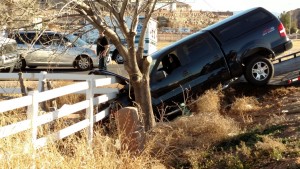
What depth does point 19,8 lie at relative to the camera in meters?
7.87

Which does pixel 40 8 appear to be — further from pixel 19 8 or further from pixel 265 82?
pixel 265 82

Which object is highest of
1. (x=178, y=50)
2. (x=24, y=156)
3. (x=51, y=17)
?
(x=51, y=17)

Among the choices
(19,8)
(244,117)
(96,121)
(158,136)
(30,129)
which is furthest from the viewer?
(244,117)

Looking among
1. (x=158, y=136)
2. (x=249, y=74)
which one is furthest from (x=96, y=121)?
(x=249, y=74)

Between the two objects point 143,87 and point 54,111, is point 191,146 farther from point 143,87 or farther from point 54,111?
point 54,111

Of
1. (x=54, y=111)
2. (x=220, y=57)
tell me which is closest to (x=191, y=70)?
(x=220, y=57)

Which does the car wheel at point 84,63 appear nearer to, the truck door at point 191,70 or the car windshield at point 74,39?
the car windshield at point 74,39

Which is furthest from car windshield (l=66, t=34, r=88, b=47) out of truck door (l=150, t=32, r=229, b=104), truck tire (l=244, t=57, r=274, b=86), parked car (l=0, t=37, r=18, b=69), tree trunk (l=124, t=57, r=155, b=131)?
truck tire (l=244, t=57, r=274, b=86)

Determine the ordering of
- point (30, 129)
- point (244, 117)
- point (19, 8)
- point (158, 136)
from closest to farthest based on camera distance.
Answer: point (30, 129)
point (19, 8)
point (158, 136)
point (244, 117)

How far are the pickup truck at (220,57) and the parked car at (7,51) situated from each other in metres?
1.80

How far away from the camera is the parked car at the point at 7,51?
9113mm

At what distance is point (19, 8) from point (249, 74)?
5930 mm

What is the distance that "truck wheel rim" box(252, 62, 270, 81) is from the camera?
38.9 ft

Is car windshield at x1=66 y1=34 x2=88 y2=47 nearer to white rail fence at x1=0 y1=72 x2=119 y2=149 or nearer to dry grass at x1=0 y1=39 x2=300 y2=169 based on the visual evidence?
white rail fence at x1=0 y1=72 x2=119 y2=149
